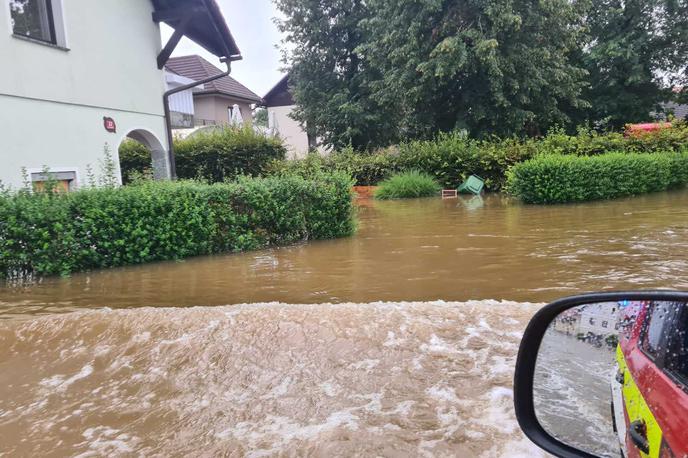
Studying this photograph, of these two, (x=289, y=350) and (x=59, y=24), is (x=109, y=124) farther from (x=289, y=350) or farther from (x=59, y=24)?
(x=289, y=350)

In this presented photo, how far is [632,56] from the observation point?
26.8m

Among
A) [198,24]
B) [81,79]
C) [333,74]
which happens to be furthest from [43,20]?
[333,74]

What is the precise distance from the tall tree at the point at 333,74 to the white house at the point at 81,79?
14584 millimetres

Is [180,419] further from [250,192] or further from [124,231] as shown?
[250,192]

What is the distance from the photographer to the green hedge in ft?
60.2

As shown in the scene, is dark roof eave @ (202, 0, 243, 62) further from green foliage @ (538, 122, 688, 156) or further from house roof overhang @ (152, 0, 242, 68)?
green foliage @ (538, 122, 688, 156)

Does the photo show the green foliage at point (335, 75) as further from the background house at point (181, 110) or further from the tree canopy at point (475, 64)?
the background house at point (181, 110)

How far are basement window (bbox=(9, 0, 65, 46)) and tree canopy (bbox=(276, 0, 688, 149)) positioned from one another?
14618 millimetres

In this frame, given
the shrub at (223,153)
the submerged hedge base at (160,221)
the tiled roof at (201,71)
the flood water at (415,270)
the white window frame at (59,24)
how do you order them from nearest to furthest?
the flood water at (415,270), the submerged hedge base at (160,221), the white window frame at (59,24), the shrub at (223,153), the tiled roof at (201,71)

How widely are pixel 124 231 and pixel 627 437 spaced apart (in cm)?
700

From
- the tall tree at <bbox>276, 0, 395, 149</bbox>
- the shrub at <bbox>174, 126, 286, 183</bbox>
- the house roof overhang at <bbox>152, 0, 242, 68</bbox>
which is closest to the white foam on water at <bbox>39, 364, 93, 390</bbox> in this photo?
the house roof overhang at <bbox>152, 0, 242, 68</bbox>

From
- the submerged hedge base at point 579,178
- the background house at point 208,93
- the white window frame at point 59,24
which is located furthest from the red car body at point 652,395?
the background house at point 208,93

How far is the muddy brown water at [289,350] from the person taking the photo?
295 cm

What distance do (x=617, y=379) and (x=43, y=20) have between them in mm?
10818
